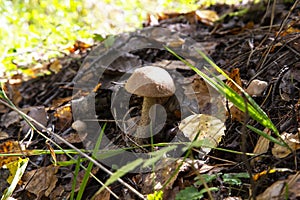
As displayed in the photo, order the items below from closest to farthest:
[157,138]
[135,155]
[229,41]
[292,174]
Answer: [292,174] → [135,155] → [157,138] → [229,41]

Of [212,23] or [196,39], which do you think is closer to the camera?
[196,39]

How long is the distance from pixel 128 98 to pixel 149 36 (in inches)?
45.6

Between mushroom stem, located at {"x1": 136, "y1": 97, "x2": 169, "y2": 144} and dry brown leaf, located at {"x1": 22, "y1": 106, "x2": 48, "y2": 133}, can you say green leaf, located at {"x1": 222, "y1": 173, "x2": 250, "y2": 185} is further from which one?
dry brown leaf, located at {"x1": 22, "y1": 106, "x2": 48, "y2": 133}

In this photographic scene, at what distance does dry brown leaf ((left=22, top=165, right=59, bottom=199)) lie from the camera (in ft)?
5.53

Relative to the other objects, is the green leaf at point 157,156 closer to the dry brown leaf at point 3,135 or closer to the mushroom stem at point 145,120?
the mushroom stem at point 145,120

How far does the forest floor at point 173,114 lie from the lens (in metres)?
1.25

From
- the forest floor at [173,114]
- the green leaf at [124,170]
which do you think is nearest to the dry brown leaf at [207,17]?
the forest floor at [173,114]

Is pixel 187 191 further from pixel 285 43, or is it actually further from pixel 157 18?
pixel 157 18

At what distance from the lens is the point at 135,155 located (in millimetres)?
1614

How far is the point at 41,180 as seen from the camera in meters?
1.74

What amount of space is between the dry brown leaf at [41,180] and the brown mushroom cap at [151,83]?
2.11 feet

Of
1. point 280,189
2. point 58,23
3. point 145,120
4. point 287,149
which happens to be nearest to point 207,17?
point 145,120

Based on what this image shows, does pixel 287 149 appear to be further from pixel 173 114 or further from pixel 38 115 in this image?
pixel 38 115

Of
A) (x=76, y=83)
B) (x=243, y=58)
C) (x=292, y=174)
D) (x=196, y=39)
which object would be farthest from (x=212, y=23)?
(x=292, y=174)
